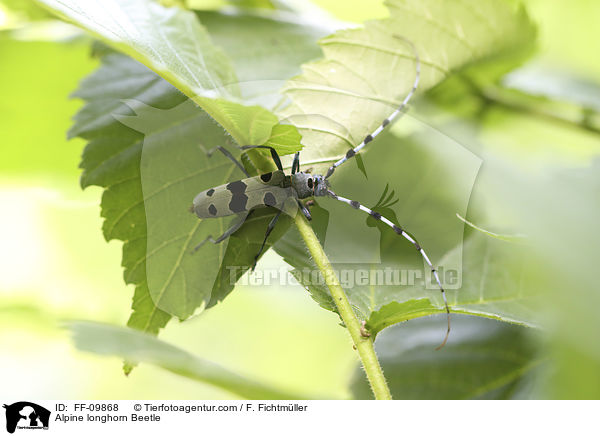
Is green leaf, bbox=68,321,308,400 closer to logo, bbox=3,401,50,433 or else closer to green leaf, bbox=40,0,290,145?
logo, bbox=3,401,50,433

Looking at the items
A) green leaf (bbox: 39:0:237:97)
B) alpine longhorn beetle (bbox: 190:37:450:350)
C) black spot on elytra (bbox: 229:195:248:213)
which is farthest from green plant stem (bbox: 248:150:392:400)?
green leaf (bbox: 39:0:237:97)

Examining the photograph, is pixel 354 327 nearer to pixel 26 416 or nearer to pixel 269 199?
pixel 269 199

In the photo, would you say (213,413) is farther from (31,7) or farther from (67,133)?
(31,7)

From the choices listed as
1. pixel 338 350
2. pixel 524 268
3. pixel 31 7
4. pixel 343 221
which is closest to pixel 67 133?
pixel 31 7

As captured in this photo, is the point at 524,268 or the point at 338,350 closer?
the point at 524,268

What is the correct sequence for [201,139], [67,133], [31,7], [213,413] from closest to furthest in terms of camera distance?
[213,413] < [201,139] < [67,133] < [31,7]

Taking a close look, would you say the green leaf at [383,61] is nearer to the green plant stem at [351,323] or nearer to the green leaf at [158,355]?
the green plant stem at [351,323]

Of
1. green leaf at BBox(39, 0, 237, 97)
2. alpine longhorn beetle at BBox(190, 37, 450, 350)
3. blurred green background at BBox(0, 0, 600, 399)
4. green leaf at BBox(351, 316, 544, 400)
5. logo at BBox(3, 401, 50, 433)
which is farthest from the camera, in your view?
green leaf at BBox(351, 316, 544, 400)
